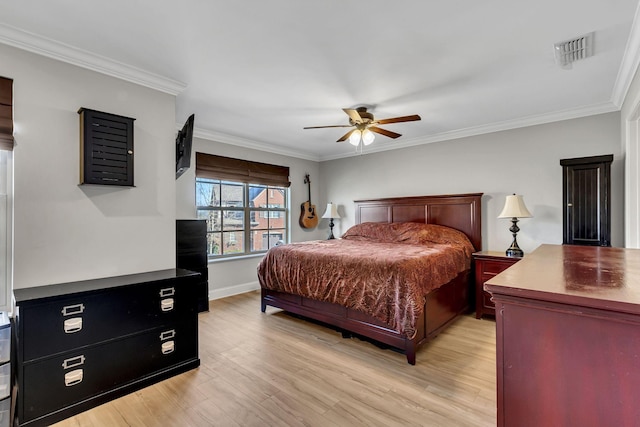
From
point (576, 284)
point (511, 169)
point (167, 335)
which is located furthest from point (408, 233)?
point (576, 284)

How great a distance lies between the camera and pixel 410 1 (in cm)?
173

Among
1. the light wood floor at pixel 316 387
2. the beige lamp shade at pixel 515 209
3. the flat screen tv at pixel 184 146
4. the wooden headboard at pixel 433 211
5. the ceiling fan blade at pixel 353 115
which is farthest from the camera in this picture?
the wooden headboard at pixel 433 211

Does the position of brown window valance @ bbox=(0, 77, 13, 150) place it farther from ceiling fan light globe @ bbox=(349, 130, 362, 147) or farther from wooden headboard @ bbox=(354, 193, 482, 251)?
wooden headboard @ bbox=(354, 193, 482, 251)

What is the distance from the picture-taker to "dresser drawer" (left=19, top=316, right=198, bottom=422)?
6.07 feet

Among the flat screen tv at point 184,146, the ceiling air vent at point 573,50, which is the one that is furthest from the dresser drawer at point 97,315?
the ceiling air vent at point 573,50

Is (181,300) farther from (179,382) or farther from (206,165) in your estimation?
(206,165)

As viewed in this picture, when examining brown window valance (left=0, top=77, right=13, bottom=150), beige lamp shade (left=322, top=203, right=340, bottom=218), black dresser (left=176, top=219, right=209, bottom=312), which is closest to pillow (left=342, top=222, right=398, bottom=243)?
beige lamp shade (left=322, top=203, right=340, bottom=218)

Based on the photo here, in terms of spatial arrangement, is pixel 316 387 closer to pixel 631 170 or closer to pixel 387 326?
pixel 387 326

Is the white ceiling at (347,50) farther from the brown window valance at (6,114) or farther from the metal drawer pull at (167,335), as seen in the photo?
the metal drawer pull at (167,335)

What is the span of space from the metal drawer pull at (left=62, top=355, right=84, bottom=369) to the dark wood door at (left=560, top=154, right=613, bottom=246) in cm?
449

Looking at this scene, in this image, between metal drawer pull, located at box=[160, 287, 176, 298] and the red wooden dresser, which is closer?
the red wooden dresser

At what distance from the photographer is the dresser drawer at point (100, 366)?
185 centimetres

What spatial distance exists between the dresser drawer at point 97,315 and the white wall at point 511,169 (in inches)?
147

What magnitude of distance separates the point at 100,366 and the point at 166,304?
541 millimetres
